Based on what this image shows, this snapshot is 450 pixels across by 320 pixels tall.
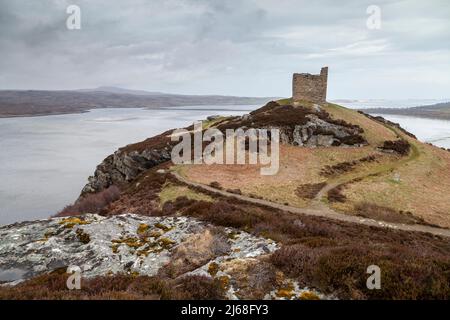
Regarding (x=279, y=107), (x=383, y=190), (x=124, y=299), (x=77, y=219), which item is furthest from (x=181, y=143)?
(x=124, y=299)

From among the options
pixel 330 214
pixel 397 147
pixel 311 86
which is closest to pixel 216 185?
pixel 330 214

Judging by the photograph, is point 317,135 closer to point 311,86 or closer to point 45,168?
point 311,86

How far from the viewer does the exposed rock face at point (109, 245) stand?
12508 millimetres

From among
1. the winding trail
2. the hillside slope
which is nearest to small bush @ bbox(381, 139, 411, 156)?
the hillside slope

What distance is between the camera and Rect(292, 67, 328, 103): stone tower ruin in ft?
193

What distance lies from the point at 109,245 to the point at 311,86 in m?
52.4

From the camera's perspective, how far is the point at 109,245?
14.6 m

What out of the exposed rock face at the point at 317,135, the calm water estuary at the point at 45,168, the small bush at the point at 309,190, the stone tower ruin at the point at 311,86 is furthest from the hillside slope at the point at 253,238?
the calm water estuary at the point at 45,168

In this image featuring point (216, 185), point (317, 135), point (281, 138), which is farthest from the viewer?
point (317, 135)

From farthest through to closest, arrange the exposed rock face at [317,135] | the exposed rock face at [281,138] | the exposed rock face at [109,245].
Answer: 1. the exposed rock face at [281,138]
2. the exposed rock face at [317,135]
3. the exposed rock face at [109,245]

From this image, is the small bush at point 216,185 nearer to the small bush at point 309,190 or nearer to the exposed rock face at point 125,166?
the small bush at point 309,190

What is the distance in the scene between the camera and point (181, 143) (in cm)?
5228

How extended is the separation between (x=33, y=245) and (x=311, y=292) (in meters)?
→ 12.9

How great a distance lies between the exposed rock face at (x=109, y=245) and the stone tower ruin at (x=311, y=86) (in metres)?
47.8
